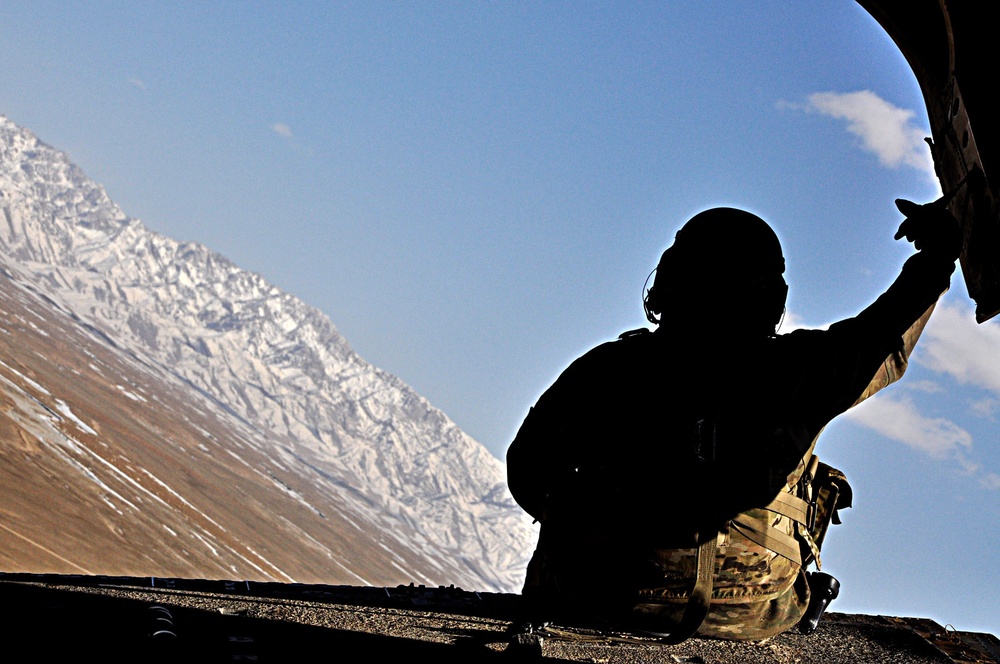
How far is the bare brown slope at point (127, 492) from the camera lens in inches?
3509

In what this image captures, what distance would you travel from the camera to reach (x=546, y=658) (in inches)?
205

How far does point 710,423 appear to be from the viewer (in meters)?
3.83

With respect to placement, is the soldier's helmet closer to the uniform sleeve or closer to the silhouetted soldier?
the silhouetted soldier

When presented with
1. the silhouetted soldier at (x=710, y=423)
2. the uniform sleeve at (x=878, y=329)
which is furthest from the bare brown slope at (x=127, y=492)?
the uniform sleeve at (x=878, y=329)

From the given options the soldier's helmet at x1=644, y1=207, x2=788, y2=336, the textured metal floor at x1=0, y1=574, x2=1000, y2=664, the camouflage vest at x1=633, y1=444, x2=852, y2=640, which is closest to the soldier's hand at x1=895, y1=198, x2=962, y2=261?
the soldier's helmet at x1=644, y1=207, x2=788, y2=336

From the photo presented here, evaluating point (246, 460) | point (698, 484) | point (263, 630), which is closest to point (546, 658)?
point (263, 630)

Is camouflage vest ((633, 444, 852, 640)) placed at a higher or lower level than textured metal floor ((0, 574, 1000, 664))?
higher

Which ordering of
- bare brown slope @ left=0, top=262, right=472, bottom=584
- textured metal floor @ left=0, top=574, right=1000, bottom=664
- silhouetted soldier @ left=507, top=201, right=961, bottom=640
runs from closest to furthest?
silhouetted soldier @ left=507, top=201, right=961, bottom=640 → textured metal floor @ left=0, top=574, right=1000, bottom=664 → bare brown slope @ left=0, top=262, right=472, bottom=584

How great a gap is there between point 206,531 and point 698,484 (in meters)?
121

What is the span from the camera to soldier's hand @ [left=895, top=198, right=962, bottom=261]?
3939 mm

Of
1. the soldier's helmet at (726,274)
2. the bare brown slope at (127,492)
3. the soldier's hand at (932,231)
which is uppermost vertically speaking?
the soldier's hand at (932,231)

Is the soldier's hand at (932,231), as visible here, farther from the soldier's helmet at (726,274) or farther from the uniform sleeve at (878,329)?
the soldier's helmet at (726,274)

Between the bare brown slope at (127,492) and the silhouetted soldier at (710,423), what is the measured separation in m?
73.8

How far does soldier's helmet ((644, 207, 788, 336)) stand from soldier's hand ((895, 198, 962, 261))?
50 centimetres
